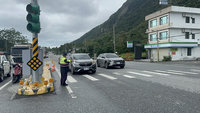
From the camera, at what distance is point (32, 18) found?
22.0 feet

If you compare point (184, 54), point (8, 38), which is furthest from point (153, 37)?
point (8, 38)

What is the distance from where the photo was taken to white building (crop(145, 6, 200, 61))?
32344 millimetres

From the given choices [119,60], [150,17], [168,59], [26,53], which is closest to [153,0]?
[150,17]

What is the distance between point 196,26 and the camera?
3453 cm

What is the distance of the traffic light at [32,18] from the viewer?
6.69m

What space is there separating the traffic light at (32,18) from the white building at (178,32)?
27788 millimetres

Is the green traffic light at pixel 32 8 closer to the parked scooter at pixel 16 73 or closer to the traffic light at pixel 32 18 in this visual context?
the traffic light at pixel 32 18

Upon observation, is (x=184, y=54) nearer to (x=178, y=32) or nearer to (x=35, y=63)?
(x=178, y=32)

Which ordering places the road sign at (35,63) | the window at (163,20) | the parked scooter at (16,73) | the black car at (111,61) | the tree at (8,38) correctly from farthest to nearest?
the tree at (8,38) → the window at (163,20) → the black car at (111,61) → the parked scooter at (16,73) → the road sign at (35,63)

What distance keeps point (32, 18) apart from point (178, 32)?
3233 cm

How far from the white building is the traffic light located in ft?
91.2

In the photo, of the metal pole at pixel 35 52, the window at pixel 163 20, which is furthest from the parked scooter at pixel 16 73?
the window at pixel 163 20

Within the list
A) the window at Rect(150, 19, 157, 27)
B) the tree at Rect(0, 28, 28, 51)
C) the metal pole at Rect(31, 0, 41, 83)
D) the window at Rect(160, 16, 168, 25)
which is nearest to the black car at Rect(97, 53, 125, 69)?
the metal pole at Rect(31, 0, 41, 83)

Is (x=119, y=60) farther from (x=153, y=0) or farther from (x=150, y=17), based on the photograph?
(x=153, y=0)
